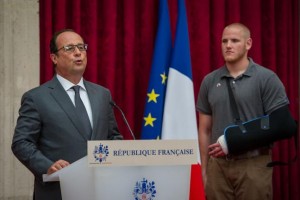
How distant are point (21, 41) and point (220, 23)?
1743 mm

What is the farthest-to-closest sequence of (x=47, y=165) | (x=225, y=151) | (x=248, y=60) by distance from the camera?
(x=248, y=60) → (x=225, y=151) → (x=47, y=165)

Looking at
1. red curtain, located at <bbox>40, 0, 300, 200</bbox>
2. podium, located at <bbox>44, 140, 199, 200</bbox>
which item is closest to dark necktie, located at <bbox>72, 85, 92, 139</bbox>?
podium, located at <bbox>44, 140, 199, 200</bbox>

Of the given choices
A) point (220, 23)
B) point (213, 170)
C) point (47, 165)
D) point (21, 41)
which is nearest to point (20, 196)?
point (21, 41)

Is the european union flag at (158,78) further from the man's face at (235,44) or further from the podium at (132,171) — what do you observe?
the podium at (132,171)

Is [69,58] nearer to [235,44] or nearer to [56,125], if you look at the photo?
[56,125]

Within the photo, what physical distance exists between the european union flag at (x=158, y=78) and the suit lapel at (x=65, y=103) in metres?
1.52

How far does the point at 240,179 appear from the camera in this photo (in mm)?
3195

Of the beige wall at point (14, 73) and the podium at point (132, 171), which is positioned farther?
the beige wall at point (14, 73)

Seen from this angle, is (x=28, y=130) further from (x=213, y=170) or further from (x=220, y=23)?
(x=220, y=23)

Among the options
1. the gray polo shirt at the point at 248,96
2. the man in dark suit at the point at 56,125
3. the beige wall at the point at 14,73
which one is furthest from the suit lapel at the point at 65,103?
the beige wall at the point at 14,73

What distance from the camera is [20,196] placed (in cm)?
388

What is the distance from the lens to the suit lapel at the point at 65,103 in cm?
243

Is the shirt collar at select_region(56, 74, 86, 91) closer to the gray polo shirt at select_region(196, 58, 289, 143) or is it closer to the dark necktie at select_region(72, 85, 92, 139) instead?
the dark necktie at select_region(72, 85, 92, 139)

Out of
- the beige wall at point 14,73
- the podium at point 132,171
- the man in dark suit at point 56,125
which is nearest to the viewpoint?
the podium at point 132,171
